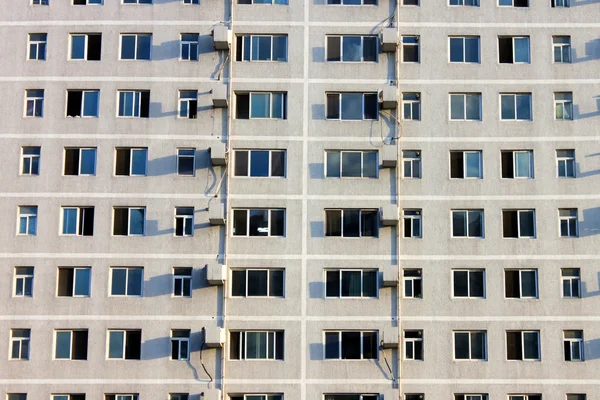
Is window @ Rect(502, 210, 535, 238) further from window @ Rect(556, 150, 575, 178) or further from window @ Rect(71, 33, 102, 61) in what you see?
window @ Rect(71, 33, 102, 61)

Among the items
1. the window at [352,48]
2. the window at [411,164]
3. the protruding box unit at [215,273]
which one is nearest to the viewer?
the protruding box unit at [215,273]

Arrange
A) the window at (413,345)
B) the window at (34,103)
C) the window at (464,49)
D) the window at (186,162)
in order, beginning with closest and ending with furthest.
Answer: the window at (413,345) → the window at (186,162) → the window at (34,103) → the window at (464,49)

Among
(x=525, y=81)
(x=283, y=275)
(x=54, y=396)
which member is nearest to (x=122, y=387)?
(x=54, y=396)

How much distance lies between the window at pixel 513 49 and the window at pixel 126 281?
13.8m

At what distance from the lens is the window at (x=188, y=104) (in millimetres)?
28969

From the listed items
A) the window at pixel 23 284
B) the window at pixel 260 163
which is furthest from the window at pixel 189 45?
the window at pixel 23 284

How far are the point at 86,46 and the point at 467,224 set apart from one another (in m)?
13.9

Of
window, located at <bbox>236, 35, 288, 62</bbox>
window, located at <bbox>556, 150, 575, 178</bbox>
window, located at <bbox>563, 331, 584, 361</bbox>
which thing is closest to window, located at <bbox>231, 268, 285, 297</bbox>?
window, located at <bbox>236, 35, 288, 62</bbox>

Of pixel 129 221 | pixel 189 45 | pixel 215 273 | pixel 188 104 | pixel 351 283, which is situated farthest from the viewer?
pixel 189 45

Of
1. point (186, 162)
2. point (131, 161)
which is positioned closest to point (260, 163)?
point (186, 162)

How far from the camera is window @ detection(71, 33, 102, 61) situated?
29.5 m

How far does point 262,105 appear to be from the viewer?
95.6ft

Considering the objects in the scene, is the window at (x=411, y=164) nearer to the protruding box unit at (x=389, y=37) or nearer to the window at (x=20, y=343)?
the protruding box unit at (x=389, y=37)

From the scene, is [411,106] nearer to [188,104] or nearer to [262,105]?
[262,105]
